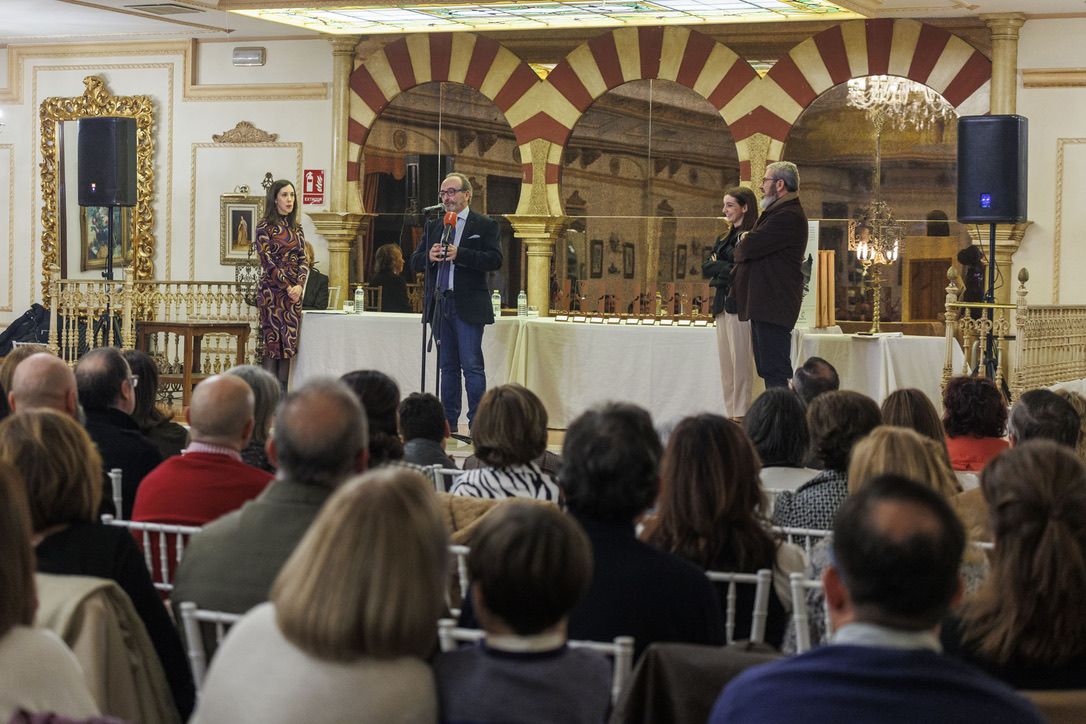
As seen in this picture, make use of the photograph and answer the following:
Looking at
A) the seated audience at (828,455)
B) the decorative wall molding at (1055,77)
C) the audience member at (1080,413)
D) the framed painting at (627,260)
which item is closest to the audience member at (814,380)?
the audience member at (1080,413)

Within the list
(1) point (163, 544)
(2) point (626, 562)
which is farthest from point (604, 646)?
(1) point (163, 544)

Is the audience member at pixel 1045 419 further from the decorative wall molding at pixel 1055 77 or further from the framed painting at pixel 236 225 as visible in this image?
the framed painting at pixel 236 225

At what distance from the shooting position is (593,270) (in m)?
10.8

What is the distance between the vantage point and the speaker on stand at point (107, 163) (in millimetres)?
10695

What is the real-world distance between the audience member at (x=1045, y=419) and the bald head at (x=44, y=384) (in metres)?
2.69

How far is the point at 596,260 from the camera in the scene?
35.4 ft

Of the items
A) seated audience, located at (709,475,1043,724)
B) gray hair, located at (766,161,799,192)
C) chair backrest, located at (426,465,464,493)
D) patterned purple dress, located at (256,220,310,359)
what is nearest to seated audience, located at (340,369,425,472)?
chair backrest, located at (426,465,464,493)

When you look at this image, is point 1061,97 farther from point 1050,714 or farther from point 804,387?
point 1050,714

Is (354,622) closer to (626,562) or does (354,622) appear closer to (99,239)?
(626,562)

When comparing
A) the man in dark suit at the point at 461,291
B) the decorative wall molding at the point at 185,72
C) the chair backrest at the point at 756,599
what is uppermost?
the decorative wall molding at the point at 185,72

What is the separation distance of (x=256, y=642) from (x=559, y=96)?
9.29 metres

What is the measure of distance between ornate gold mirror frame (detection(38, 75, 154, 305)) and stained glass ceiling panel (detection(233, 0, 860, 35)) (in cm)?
241

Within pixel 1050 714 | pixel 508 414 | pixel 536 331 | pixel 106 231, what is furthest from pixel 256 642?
pixel 106 231

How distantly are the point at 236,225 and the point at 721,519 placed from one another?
944 centimetres
